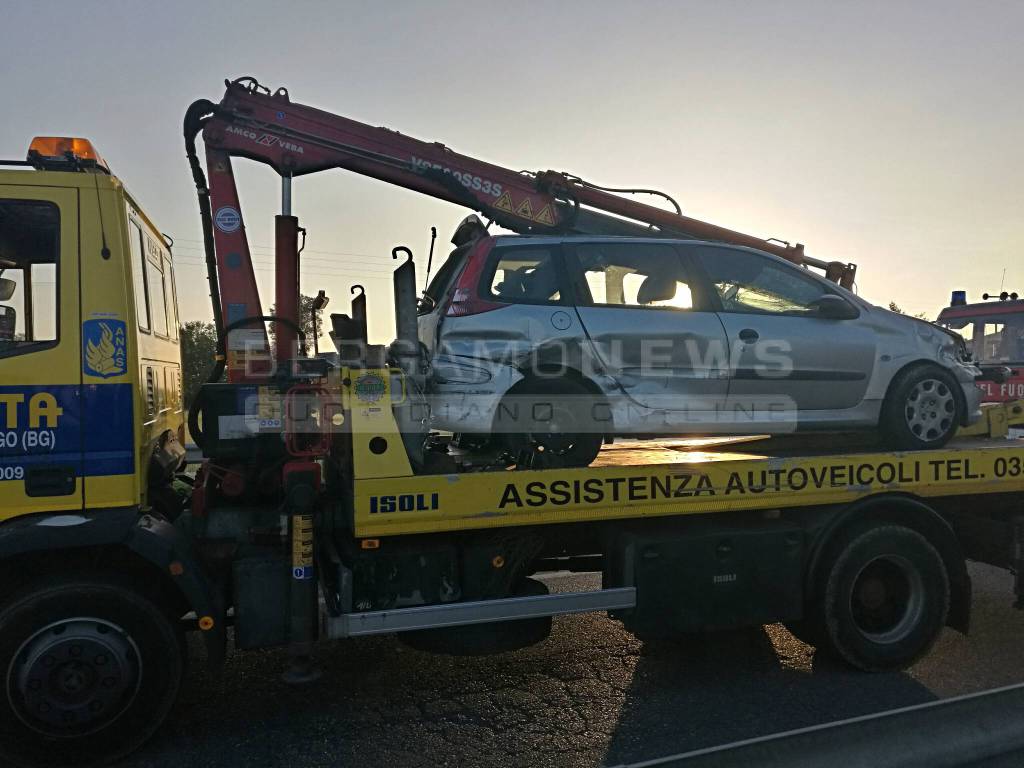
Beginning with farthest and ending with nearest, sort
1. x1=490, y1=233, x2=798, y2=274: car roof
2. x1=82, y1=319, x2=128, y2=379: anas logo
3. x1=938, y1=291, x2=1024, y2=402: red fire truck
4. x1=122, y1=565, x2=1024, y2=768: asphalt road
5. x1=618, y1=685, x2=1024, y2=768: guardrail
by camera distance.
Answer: x1=938, y1=291, x2=1024, y2=402: red fire truck → x1=490, y1=233, x2=798, y2=274: car roof → x1=122, y1=565, x2=1024, y2=768: asphalt road → x1=82, y1=319, x2=128, y2=379: anas logo → x1=618, y1=685, x2=1024, y2=768: guardrail

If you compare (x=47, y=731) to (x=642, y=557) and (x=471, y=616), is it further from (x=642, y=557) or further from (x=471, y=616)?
(x=642, y=557)

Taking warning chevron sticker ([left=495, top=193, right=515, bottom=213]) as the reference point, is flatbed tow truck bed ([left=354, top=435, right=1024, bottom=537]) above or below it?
below

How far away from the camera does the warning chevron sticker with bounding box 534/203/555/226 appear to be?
583 cm

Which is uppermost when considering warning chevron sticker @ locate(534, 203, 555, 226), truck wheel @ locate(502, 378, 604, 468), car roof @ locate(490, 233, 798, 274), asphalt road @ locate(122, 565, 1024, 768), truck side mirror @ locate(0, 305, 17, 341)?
warning chevron sticker @ locate(534, 203, 555, 226)

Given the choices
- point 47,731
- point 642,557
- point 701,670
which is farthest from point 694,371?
point 47,731

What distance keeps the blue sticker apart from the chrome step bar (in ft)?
8.35

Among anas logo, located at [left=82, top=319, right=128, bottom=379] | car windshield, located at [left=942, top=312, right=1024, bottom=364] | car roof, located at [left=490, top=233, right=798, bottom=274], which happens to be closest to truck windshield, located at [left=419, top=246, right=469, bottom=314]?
car roof, located at [left=490, top=233, right=798, bottom=274]

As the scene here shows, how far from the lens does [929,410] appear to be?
521 centimetres

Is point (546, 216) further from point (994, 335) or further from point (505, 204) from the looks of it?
point (994, 335)

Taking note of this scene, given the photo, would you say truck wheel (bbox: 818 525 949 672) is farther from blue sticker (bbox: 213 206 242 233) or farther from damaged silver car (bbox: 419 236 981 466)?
blue sticker (bbox: 213 206 242 233)

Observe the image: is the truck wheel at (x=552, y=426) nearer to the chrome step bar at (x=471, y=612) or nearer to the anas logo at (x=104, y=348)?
the chrome step bar at (x=471, y=612)

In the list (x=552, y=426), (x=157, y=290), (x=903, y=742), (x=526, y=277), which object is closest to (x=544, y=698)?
(x=552, y=426)

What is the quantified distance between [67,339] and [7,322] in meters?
0.25

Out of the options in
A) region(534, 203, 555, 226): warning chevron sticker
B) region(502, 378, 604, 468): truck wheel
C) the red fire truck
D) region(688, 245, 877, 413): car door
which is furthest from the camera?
the red fire truck
